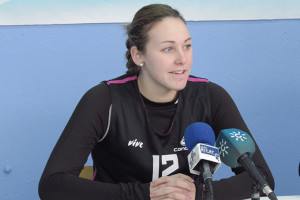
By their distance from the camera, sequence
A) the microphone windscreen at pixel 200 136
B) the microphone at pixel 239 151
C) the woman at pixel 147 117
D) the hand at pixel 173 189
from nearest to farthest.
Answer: the microphone at pixel 239 151
the microphone windscreen at pixel 200 136
the hand at pixel 173 189
the woman at pixel 147 117

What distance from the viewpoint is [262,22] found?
6.63 feet

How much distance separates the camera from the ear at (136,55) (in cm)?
138

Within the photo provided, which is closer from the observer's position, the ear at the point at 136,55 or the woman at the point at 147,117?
the woman at the point at 147,117

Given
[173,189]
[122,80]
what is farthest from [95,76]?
[173,189]

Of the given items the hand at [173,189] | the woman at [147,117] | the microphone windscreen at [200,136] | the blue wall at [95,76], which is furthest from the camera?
the blue wall at [95,76]

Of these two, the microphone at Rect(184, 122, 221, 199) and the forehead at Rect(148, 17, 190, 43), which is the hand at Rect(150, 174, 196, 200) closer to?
the microphone at Rect(184, 122, 221, 199)

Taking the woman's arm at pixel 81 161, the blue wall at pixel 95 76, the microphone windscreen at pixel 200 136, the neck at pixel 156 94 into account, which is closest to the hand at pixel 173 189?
the woman's arm at pixel 81 161

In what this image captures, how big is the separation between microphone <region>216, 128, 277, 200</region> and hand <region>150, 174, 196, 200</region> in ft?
0.67

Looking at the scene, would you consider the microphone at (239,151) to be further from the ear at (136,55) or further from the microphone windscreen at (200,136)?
the ear at (136,55)

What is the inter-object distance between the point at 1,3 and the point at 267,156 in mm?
1629

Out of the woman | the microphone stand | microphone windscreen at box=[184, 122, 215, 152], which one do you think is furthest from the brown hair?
the microphone stand

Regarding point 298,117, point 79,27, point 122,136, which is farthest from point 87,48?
point 298,117

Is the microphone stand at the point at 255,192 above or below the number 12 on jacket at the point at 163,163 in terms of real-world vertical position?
above

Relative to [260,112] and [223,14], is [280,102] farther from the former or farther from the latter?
[223,14]
